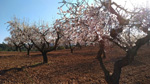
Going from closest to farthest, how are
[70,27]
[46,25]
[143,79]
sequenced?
[70,27], [143,79], [46,25]

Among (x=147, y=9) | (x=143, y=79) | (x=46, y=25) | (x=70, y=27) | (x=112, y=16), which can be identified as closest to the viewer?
(x=147, y=9)

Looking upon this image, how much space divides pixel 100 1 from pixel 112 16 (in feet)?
2.57

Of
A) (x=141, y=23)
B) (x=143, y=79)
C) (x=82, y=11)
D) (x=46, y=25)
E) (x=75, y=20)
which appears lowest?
(x=143, y=79)

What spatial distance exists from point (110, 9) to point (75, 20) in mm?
1440

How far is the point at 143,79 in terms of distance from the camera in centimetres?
750

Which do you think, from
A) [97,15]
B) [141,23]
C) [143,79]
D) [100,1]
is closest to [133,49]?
[141,23]

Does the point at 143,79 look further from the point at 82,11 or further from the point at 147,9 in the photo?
the point at 82,11

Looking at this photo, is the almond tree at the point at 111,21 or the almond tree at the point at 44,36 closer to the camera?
the almond tree at the point at 111,21

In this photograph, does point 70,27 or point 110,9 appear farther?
point 70,27

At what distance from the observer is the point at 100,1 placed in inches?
192

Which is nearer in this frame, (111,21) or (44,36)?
(111,21)

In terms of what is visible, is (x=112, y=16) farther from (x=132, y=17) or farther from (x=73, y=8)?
(x=73, y=8)

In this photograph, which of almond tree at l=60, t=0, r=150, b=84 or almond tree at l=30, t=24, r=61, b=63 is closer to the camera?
almond tree at l=60, t=0, r=150, b=84

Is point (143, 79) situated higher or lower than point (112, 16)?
lower
